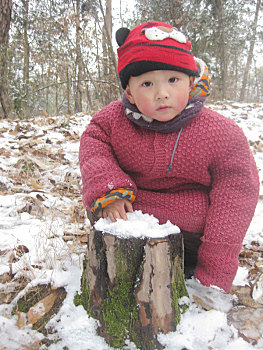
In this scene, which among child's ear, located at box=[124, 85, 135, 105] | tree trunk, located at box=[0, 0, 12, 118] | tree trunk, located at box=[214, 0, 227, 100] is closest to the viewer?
child's ear, located at box=[124, 85, 135, 105]

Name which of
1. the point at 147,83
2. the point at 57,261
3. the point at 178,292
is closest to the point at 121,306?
the point at 178,292

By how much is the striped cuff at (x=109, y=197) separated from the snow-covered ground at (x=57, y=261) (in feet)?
1.49

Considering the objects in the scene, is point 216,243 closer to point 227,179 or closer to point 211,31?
point 227,179

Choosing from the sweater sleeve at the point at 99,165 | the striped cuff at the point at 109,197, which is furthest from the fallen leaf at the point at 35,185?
the striped cuff at the point at 109,197

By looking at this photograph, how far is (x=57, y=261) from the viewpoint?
1.76 m

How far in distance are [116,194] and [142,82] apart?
23.2 inches

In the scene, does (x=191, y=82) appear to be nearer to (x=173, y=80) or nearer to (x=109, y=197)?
(x=173, y=80)

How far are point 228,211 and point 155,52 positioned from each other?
0.90 m

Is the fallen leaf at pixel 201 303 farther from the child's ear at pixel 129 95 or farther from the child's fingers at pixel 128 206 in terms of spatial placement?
the child's ear at pixel 129 95

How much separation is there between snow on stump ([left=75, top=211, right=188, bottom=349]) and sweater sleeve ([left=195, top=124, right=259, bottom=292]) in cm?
21

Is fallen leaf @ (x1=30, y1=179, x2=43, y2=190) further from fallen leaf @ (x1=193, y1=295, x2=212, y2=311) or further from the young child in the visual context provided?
fallen leaf @ (x1=193, y1=295, x2=212, y2=311)

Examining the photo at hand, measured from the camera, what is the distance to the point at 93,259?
134cm

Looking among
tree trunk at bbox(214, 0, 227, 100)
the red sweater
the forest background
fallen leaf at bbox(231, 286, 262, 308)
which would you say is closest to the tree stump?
the red sweater

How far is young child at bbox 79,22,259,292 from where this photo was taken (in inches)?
56.2
